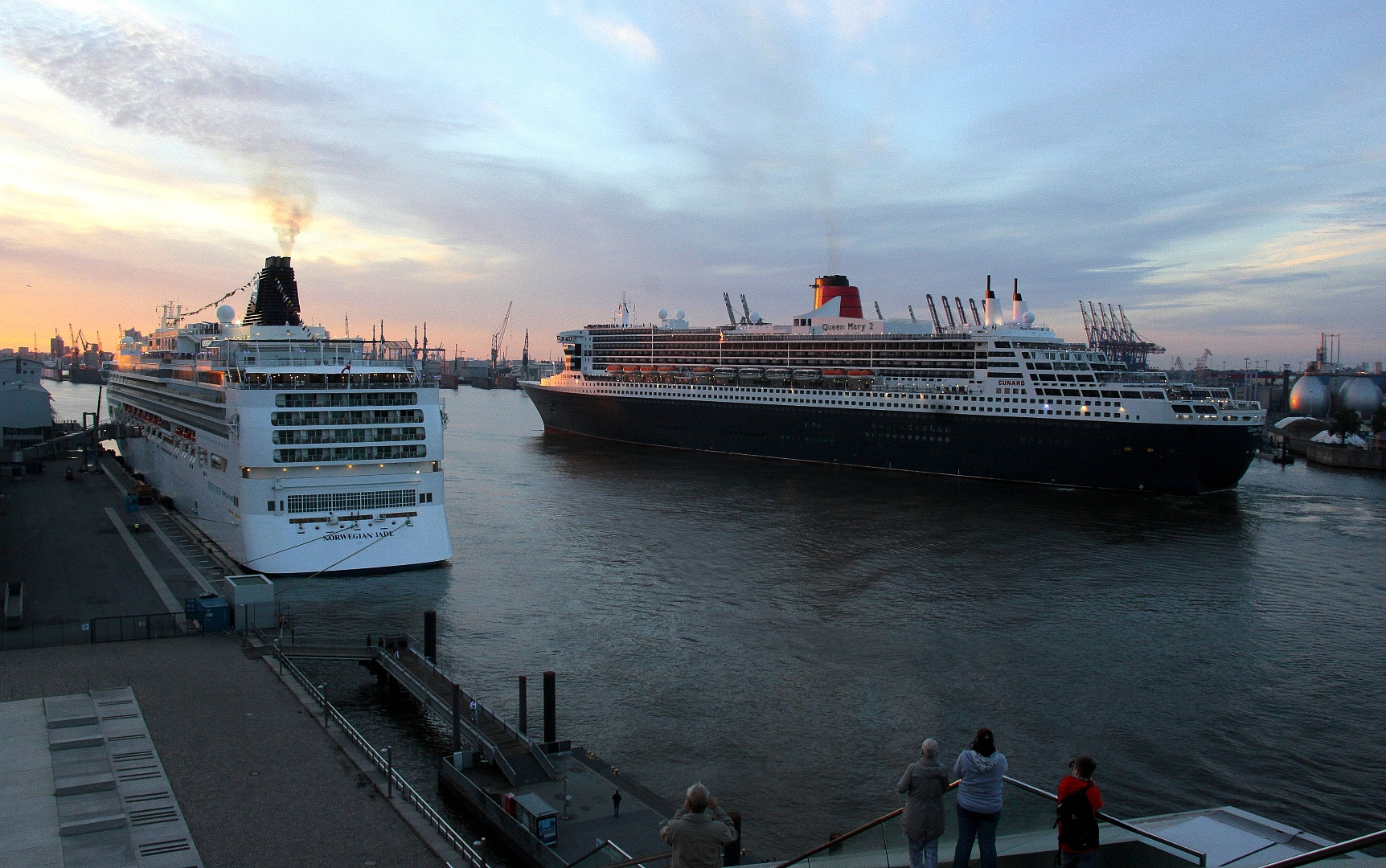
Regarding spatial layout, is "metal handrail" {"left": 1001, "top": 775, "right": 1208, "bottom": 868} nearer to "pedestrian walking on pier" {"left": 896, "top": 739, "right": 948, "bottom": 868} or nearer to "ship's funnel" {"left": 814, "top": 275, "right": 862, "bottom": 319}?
"pedestrian walking on pier" {"left": 896, "top": 739, "right": 948, "bottom": 868}

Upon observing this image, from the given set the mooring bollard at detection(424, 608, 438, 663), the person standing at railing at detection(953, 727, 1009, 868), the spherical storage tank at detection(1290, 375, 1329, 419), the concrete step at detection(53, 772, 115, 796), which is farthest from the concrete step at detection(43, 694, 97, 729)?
the spherical storage tank at detection(1290, 375, 1329, 419)

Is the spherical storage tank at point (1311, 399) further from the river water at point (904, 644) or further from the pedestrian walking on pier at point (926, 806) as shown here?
the pedestrian walking on pier at point (926, 806)

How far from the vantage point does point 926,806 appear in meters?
6.00

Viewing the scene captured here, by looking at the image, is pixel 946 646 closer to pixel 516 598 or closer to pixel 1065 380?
pixel 516 598

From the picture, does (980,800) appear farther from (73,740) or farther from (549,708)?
(73,740)

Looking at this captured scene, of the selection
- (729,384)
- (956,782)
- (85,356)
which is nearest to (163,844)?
(956,782)

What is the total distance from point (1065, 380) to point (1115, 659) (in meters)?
26.4

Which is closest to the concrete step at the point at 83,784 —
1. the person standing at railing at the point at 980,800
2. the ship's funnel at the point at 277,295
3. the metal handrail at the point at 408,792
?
the metal handrail at the point at 408,792

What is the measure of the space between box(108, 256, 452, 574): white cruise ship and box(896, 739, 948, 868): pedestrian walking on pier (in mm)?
19099

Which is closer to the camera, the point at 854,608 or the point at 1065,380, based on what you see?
the point at 854,608

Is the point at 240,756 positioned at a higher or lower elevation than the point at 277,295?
lower

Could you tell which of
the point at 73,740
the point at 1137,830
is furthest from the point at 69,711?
the point at 1137,830

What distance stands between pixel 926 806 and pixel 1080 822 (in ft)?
3.08

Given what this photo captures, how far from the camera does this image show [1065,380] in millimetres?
41750
